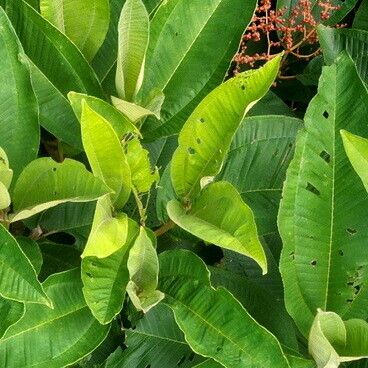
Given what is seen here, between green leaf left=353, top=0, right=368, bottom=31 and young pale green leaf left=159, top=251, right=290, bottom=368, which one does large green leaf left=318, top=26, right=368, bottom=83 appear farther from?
young pale green leaf left=159, top=251, right=290, bottom=368

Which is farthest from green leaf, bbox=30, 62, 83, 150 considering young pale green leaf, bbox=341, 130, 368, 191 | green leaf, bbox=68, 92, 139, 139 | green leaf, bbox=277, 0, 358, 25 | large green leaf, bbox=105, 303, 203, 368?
green leaf, bbox=277, 0, 358, 25

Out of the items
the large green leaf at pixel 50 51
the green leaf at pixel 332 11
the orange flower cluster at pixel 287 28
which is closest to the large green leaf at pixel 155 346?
the large green leaf at pixel 50 51

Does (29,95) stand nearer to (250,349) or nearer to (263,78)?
(263,78)

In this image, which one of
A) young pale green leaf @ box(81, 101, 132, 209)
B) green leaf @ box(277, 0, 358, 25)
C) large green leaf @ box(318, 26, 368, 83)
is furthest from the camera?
green leaf @ box(277, 0, 358, 25)

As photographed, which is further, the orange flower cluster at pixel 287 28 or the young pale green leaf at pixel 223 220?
the orange flower cluster at pixel 287 28

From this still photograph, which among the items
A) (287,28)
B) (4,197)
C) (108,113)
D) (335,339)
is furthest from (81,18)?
(335,339)

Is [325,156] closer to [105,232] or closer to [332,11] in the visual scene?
A: [105,232]

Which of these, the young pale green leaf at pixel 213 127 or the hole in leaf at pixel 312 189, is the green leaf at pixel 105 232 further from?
the hole in leaf at pixel 312 189
